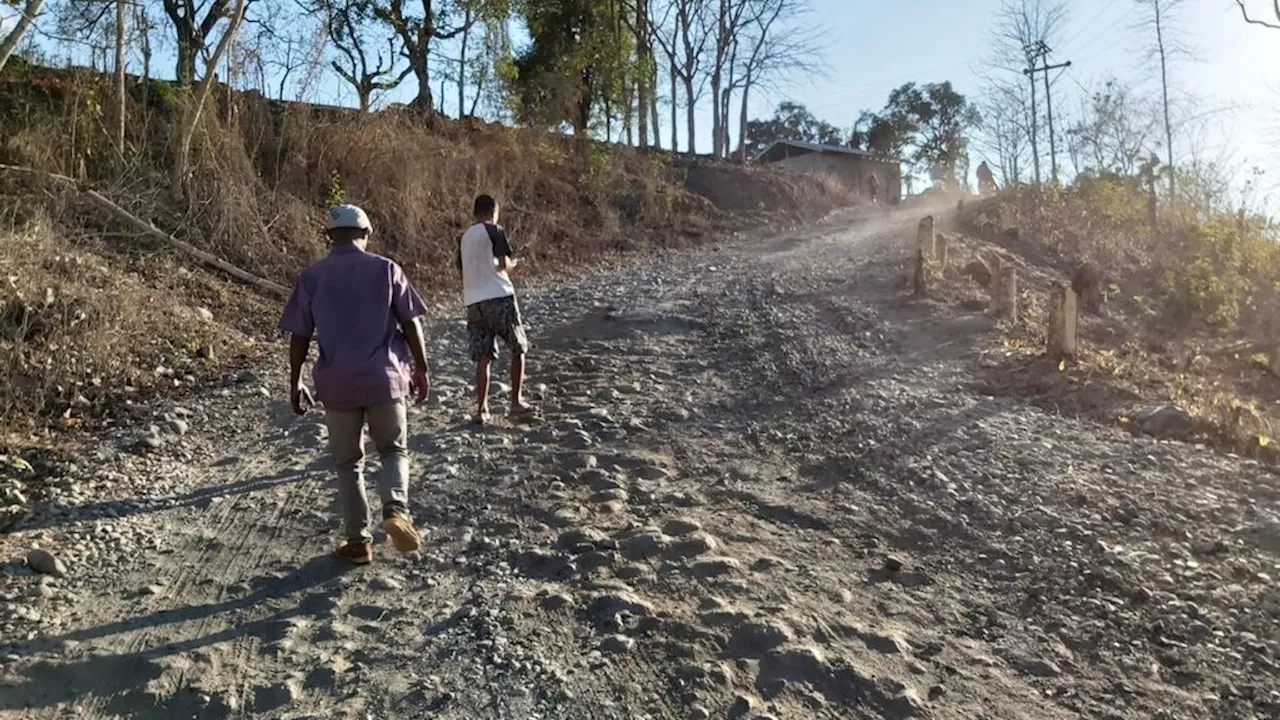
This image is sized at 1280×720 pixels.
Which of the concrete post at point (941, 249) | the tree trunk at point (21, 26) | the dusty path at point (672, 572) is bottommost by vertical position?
the dusty path at point (672, 572)

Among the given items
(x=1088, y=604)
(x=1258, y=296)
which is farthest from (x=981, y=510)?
(x=1258, y=296)

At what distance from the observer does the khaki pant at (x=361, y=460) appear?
4090mm

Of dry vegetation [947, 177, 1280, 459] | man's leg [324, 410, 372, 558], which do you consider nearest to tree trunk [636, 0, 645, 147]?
dry vegetation [947, 177, 1280, 459]

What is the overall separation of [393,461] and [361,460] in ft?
0.49

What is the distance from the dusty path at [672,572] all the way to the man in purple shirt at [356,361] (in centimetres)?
32

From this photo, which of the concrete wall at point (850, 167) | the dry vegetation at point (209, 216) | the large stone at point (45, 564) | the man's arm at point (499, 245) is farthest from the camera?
the concrete wall at point (850, 167)

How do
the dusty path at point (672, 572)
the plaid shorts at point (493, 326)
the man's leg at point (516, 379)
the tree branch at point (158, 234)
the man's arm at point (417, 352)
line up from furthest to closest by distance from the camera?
1. the tree branch at point (158, 234)
2. the man's leg at point (516, 379)
3. the plaid shorts at point (493, 326)
4. the man's arm at point (417, 352)
5. the dusty path at point (672, 572)

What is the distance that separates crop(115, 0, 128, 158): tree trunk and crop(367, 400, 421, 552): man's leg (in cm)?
750

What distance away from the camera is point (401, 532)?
395 cm

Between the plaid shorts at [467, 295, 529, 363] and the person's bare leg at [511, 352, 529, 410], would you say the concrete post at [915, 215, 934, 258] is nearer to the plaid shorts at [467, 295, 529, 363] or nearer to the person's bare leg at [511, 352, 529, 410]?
the person's bare leg at [511, 352, 529, 410]

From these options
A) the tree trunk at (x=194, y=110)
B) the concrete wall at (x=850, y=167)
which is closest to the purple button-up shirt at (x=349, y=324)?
the tree trunk at (x=194, y=110)

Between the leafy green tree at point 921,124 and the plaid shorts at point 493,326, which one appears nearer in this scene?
the plaid shorts at point 493,326

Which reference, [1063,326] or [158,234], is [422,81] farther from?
[1063,326]

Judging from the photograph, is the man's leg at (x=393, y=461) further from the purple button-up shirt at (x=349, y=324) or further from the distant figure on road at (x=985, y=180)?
the distant figure on road at (x=985, y=180)
